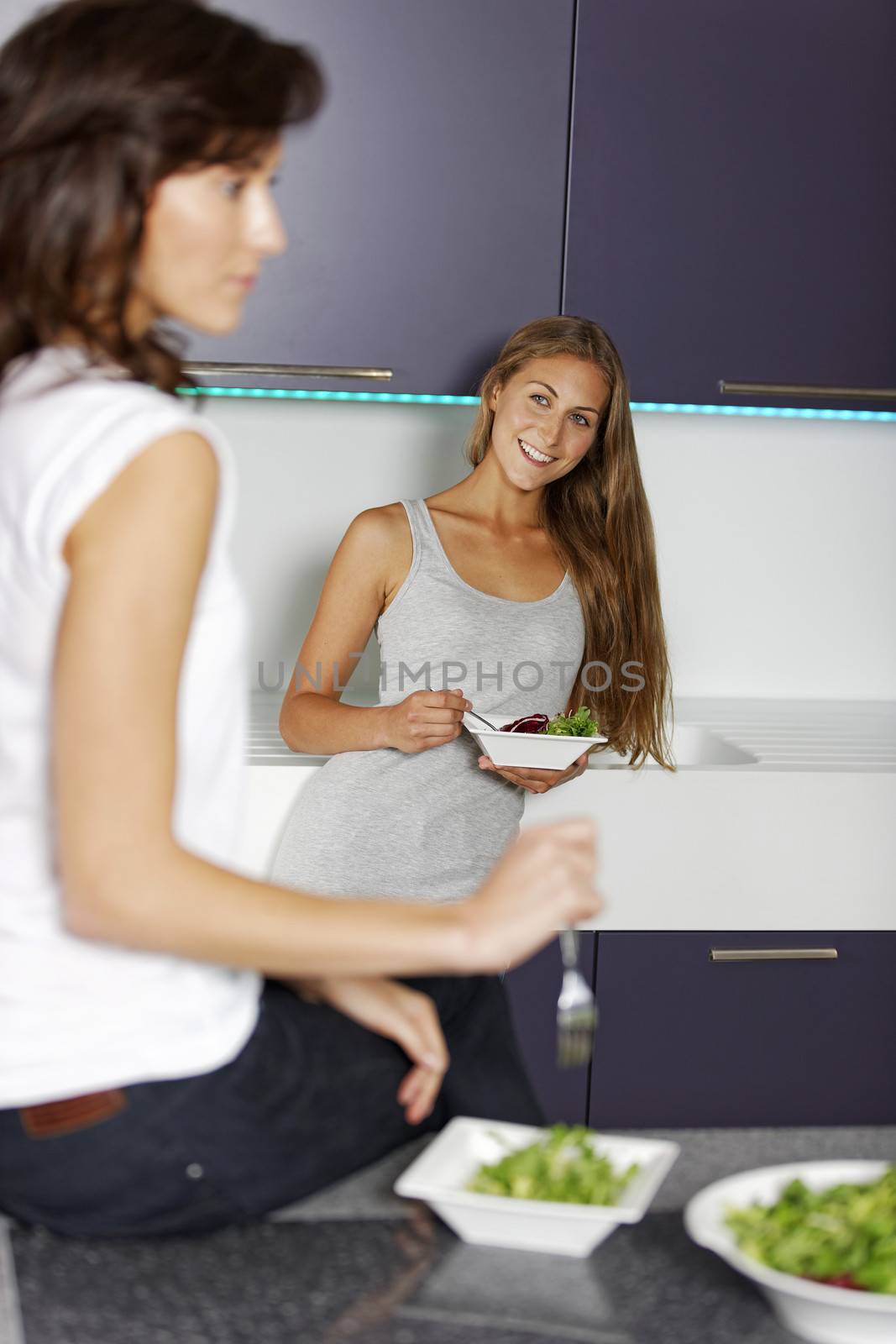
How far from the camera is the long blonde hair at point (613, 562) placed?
221cm

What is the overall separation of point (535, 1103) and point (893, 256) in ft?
5.74

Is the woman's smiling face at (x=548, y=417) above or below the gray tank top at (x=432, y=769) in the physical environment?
above

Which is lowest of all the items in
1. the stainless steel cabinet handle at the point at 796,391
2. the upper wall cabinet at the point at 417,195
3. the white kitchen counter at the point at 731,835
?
the white kitchen counter at the point at 731,835

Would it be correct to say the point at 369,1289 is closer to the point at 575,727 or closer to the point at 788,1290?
the point at 788,1290

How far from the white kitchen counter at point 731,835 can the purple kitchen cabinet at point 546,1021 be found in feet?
0.26

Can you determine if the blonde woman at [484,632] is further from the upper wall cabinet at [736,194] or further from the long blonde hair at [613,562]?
the upper wall cabinet at [736,194]

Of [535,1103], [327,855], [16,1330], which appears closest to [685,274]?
[327,855]

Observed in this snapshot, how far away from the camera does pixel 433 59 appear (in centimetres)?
222

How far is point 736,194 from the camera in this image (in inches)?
91.7

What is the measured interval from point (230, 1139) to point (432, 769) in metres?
1.19

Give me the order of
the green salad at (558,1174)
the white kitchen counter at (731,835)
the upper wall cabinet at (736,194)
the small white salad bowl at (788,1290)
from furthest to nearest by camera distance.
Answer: the upper wall cabinet at (736,194)
the white kitchen counter at (731,835)
the green salad at (558,1174)
the small white salad bowl at (788,1290)

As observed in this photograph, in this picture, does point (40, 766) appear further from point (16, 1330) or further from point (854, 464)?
point (854, 464)

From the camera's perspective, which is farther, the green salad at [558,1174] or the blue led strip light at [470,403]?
the blue led strip light at [470,403]

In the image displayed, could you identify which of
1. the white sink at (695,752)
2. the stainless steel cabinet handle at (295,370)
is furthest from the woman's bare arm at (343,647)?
the white sink at (695,752)
